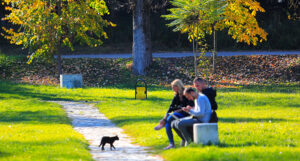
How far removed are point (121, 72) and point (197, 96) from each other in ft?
74.5

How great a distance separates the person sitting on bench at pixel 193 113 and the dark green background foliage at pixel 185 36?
32.3 meters

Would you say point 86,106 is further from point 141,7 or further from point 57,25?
point 141,7

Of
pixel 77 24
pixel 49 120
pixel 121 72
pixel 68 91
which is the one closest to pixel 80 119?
pixel 49 120

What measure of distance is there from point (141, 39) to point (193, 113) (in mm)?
22606

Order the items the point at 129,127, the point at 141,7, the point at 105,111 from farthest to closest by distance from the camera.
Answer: the point at 141,7, the point at 105,111, the point at 129,127

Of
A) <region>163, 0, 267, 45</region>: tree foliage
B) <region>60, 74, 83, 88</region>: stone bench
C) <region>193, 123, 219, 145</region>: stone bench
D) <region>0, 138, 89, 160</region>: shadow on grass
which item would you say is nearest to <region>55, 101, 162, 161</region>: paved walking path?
<region>0, 138, 89, 160</region>: shadow on grass

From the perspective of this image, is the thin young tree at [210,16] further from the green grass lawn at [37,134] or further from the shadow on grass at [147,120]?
the shadow on grass at [147,120]


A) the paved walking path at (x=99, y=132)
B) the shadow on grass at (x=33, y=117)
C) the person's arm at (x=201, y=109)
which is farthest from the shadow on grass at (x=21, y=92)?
the person's arm at (x=201, y=109)

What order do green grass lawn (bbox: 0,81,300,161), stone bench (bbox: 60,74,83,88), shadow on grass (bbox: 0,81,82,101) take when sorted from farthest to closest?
1. stone bench (bbox: 60,74,83,88)
2. shadow on grass (bbox: 0,81,82,101)
3. green grass lawn (bbox: 0,81,300,161)

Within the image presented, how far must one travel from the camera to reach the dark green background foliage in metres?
42.3

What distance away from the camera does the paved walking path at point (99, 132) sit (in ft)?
34.7

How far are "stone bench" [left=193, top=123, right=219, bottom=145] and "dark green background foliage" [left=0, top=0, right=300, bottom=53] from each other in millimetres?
32436

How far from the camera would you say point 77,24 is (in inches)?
1194

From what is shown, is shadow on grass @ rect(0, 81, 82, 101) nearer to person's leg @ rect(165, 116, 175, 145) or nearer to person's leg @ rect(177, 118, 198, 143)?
person's leg @ rect(165, 116, 175, 145)
